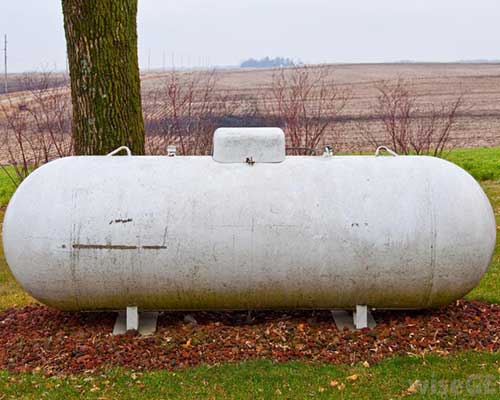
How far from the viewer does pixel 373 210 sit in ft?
18.3

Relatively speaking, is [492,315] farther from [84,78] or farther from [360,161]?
[84,78]

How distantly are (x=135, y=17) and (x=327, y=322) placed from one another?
375cm

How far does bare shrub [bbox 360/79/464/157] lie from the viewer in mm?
13921

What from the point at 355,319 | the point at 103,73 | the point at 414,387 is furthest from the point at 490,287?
the point at 103,73

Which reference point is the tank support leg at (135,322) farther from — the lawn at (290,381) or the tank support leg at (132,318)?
the lawn at (290,381)

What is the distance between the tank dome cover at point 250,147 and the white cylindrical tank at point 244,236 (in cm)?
19

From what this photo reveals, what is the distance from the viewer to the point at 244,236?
553 cm

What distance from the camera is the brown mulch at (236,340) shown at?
210 inches

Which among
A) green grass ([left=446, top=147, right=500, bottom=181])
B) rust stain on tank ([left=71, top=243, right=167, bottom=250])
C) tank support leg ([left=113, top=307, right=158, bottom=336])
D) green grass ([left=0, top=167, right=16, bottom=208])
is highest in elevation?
rust stain on tank ([left=71, top=243, right=167, bottom=250])

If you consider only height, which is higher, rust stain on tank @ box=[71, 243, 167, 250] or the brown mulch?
rust stain on tank @ box=[71, 243, 167, 250]

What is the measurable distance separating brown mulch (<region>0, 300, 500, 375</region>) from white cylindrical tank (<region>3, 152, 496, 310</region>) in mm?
296

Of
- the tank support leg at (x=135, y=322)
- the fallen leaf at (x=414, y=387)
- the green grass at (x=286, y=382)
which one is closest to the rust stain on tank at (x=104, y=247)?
the tank support leg at (x=135, y=322)

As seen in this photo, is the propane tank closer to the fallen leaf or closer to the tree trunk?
the fallen leaf

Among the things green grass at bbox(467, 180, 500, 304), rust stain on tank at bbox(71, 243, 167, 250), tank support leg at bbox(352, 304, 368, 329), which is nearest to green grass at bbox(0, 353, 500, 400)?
tank support leg at bbox(352, 304, 368, 329)
